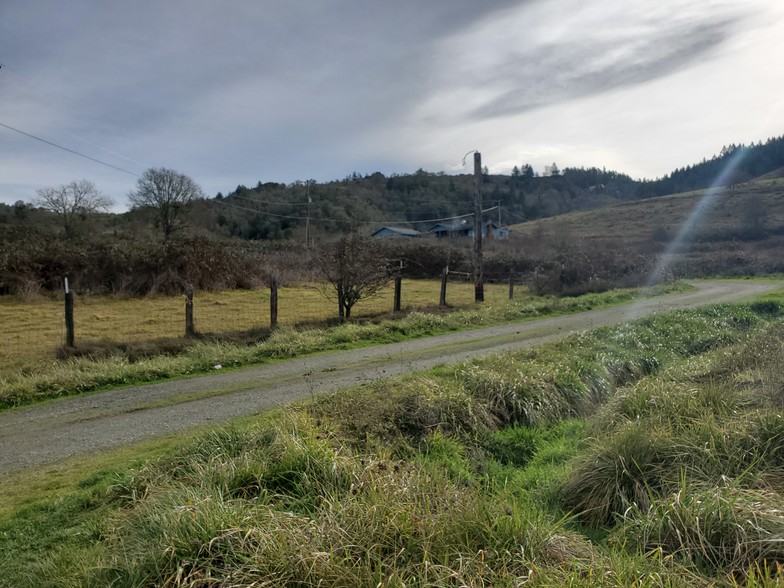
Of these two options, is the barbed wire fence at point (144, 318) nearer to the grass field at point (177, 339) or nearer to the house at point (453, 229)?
the grass field at point (177, 339)

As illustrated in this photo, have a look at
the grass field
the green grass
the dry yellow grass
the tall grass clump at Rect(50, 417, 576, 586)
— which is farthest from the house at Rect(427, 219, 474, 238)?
the tall grass clump at Rect(50, 417, 576, 586)

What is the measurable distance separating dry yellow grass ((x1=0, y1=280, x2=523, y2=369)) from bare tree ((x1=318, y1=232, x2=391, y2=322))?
2.54ft

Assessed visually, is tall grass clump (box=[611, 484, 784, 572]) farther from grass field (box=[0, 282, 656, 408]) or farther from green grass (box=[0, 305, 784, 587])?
grass field (box=[0, 282, 656, 408])

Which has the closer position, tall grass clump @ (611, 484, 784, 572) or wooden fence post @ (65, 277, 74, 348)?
tall grass clump @ (611, 484, 784, 572)

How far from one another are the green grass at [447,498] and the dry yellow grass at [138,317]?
7.21 meters

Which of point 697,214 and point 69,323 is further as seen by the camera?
point 697,214

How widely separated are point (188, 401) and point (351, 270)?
26.4 feet

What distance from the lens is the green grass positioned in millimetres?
2875

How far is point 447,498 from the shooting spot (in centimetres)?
366

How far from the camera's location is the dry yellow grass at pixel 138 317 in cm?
1220

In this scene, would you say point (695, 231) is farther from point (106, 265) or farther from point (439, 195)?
point (106, 265)

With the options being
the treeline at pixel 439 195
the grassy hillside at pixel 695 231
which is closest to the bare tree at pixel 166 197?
the treeline at pixel 439 195

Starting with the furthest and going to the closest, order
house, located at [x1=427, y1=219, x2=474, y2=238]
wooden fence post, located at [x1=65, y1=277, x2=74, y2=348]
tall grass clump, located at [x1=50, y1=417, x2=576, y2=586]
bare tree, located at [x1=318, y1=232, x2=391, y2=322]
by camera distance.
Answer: house, located at [x1=427, y1=219, x2=474, y2=238] < bare tree, located at [x1=318, y1=232, x2=391, y2=322] < wooden fence post, located at [x1=65, y1=277, x2=74, y2=348] < tall grass clump, located at [x1=50, y1=417, x2=576, y2=586]

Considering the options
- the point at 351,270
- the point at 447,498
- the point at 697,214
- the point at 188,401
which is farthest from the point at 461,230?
the point at 447,498
